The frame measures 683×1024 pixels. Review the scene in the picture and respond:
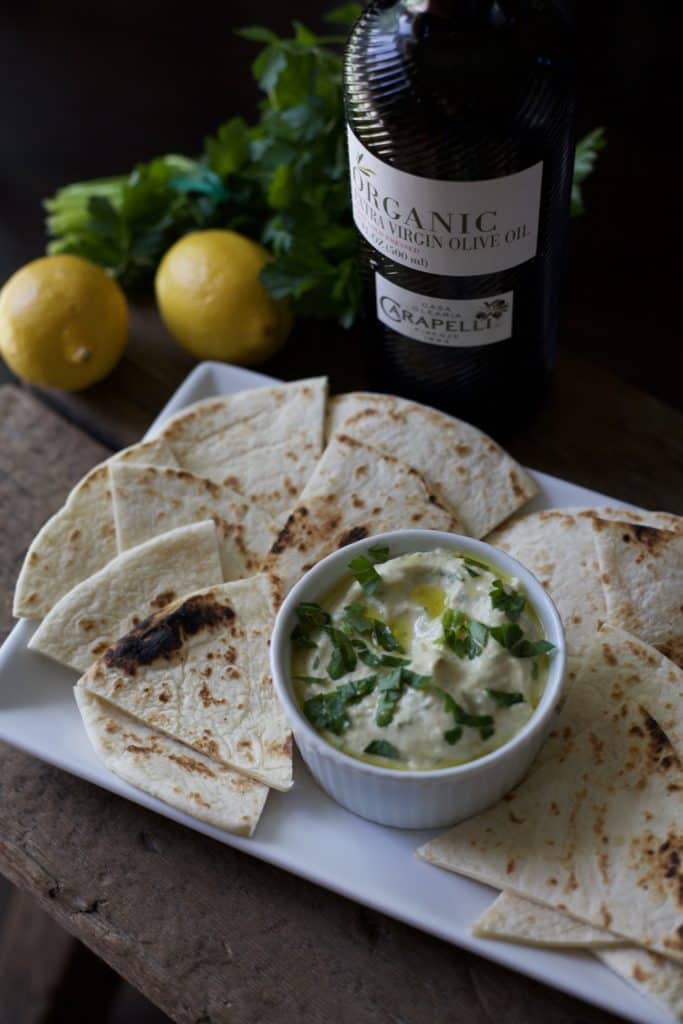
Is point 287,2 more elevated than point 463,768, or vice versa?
point 287,2

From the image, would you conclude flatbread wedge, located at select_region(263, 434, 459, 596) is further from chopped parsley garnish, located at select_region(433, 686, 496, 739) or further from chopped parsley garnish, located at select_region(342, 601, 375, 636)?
chopped parsley garnish, located at select_region(433, 686, 496, 739)

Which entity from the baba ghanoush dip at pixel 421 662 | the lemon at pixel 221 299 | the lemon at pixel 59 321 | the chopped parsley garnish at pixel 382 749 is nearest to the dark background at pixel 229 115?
the lemon at pixel 221 299

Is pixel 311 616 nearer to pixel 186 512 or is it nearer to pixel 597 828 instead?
pixel 186 512

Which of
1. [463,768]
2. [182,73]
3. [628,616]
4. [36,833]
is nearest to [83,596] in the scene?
[36,833]

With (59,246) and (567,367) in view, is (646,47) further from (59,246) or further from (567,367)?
(59,246)

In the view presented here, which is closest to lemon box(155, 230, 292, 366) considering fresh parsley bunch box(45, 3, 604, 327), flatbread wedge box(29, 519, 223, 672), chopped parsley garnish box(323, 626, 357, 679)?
fresh parsley bunch box(45, 3, 604, 327)

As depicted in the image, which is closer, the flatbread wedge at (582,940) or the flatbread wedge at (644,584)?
the flatbread wedge at (582,940)

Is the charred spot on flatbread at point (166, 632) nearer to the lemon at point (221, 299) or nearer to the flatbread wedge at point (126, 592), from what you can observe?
the flatbread wedge at point (126, 592)

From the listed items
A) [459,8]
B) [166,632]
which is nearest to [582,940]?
[166,632]
